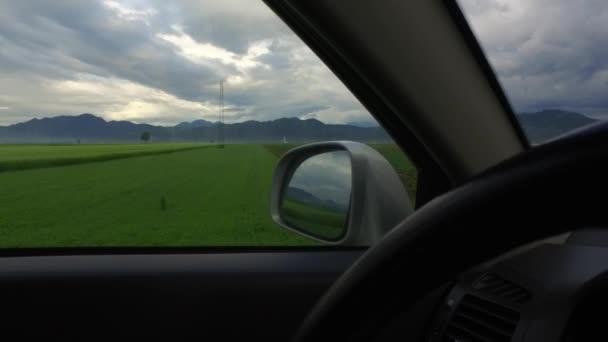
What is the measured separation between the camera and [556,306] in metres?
1.55

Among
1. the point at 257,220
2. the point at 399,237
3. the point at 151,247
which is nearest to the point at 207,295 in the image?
the point at 151,247

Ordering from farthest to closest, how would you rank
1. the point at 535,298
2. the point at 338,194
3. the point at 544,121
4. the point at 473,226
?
the point at 338,194 → the point at 544,121 → the point at 535,298 → the point at 473,226

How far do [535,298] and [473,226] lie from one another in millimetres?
1158

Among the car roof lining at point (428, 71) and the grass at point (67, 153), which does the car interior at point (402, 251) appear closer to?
the car roof lining at point (428, 71)

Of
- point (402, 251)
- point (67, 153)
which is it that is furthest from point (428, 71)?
point (67, 153)

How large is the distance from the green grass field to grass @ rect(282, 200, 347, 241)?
108 mm

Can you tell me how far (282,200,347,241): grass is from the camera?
9.12 ft

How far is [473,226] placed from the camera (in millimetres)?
684

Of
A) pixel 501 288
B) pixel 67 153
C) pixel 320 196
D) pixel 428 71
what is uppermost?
pixel 428 71

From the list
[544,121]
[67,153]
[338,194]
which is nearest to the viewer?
[544,121]

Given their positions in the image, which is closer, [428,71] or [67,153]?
[428,71]

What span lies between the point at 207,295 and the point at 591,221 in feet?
7.24

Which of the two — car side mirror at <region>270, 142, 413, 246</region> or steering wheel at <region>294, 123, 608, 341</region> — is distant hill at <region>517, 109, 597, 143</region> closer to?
car side mirror at <region>270, 142, 413, 246</region>

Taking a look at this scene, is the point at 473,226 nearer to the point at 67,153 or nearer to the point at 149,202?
A: the point at 67,153
